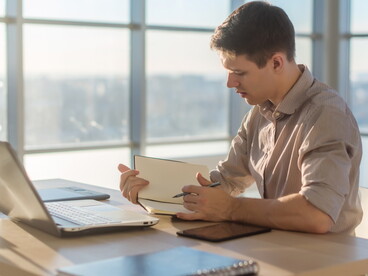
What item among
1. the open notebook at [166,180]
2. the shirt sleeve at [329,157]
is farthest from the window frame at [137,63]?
the shirt sleeve at [329,157]

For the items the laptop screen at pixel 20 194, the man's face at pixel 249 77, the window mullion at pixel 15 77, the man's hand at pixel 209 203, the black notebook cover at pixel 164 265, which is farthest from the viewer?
the window mullion at pixel 15 77

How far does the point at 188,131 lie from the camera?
7.20m

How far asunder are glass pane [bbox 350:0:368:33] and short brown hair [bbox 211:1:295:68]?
5.27m

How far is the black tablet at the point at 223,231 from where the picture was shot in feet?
6.49

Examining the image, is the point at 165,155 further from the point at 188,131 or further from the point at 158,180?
the point at 158,180

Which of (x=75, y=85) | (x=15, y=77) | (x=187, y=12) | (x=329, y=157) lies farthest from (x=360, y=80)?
(x=329, y=157)

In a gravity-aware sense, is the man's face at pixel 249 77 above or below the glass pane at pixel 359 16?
below

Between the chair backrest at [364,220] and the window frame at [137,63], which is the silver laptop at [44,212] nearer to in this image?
the chair backrest at [364,220]

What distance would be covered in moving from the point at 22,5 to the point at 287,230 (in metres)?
4.27

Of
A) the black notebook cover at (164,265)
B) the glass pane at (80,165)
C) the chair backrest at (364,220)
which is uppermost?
the black notebook cover at (164,265)

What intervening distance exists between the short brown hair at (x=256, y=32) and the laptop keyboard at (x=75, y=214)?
724mm

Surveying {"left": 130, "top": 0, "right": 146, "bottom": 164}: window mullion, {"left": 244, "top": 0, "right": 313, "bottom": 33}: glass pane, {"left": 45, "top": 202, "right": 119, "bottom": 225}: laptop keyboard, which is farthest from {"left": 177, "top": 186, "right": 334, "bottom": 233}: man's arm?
{"left": 244, "top": 0, "right": 313, "bottom": 33}: glass pane

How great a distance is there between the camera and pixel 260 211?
2139mm

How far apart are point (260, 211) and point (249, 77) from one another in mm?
524
